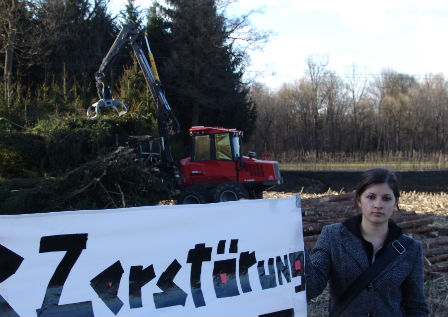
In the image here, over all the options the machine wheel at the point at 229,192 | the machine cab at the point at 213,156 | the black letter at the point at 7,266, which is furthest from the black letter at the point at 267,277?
the machine cab at the point at 213,156

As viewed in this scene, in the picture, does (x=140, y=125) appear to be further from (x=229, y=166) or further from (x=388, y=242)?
(x=388, y=242)

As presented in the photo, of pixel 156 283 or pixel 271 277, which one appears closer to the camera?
pixel 156 283

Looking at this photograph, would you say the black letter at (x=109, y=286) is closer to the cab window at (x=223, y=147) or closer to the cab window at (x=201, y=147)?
the cab window at (x=223, y=147)

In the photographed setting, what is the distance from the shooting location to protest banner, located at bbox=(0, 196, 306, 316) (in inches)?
111

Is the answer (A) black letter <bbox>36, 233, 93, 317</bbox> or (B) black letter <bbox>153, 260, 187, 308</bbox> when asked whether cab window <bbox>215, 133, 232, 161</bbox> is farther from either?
(A) black letter <bbox>36, 233, 93, 317</bbox>

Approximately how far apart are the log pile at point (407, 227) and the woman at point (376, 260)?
3.95m

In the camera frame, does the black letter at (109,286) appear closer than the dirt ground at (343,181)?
Yes

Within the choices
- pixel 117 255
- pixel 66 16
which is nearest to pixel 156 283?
pixel 117 255

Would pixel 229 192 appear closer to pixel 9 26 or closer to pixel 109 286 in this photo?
pixel 109 286

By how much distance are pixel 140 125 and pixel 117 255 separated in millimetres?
10213

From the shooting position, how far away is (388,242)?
2.85 meters

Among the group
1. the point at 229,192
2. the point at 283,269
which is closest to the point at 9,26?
the point at 229,192

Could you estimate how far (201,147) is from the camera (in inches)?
546

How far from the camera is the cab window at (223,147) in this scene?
13555mm
